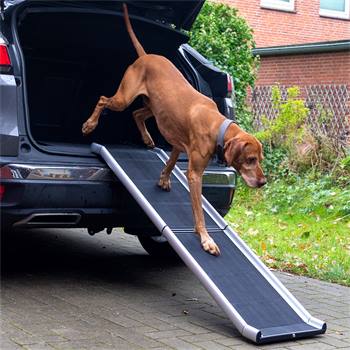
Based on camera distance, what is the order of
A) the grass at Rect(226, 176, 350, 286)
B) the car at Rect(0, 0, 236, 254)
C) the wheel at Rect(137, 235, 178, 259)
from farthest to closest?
the wheel at Rect(137, 235, 178, 259) < the grass at Rect(226, 176, 350, 286) < the car at Rect(0, 0, 236, 254)

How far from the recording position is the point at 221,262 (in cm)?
504

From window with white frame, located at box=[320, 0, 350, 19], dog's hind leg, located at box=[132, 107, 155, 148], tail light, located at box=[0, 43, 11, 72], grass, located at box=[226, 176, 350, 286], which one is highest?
tail light, located at box=[0, 43, 11, 72]

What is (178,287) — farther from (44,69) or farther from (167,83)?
(44,69)

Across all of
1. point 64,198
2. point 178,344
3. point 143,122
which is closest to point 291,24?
point 143,122

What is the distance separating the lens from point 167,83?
18.6 feet

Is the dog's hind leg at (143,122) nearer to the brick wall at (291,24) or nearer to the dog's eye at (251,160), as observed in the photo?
the dog's eye at (251,160)

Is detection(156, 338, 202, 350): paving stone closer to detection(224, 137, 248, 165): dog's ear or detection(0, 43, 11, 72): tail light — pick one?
detection(224, 137, 248, 165): dog's ear

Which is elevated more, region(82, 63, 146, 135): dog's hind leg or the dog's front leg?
region(82, 63, 146, 135): dog's hind leg

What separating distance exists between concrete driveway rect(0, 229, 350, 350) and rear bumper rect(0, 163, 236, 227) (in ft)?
1.88

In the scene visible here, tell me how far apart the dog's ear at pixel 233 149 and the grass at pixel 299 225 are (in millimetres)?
1932

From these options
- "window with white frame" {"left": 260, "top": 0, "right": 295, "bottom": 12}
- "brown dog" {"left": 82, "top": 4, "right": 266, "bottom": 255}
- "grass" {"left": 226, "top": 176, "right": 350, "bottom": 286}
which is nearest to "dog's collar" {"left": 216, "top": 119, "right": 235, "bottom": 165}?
"brown dog" {"left": 82, "top": 4, "right": 266, "bottom": 255}

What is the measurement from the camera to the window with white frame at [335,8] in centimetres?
2292

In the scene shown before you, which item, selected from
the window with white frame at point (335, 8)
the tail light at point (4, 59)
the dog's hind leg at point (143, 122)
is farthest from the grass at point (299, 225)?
the window with white frame at point (335, 8)

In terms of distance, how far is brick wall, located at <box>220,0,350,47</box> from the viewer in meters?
21.0
